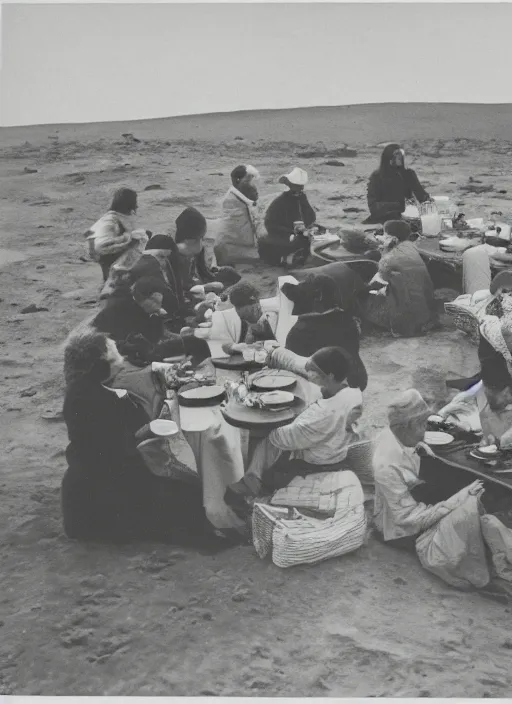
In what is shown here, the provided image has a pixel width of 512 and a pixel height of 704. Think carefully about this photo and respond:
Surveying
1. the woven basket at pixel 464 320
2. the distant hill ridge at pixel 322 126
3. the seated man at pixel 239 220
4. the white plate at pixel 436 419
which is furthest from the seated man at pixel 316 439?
the distant hill ridge at pixel 322 126

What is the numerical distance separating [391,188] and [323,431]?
213cm

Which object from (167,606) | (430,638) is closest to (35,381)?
(167,606)

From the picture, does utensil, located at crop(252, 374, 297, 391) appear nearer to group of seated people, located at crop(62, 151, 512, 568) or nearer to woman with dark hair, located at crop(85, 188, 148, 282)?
group of seated people, located at crop(62, 151, 512, 568)

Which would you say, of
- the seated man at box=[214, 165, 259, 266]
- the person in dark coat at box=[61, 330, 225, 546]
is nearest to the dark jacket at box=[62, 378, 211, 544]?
the person in dark coat at box=[61, 330, 225, 546]

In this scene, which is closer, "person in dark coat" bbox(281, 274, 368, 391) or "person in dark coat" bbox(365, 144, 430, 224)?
"person in dark coat" bbox(281, 274, 368, 391)

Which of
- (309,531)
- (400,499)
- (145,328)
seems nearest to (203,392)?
(145,328)

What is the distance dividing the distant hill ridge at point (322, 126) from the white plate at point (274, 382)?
2186mm

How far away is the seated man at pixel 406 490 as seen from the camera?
663cm

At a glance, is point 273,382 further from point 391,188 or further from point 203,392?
point 391,188

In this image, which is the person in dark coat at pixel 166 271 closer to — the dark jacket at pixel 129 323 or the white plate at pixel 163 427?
the dark jacket at pixel 129 323

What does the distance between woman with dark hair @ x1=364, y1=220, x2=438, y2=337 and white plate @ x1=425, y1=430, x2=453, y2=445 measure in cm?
96

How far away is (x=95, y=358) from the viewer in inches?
269

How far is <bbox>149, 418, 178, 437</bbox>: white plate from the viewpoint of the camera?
673 cm

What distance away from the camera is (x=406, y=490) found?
6.67 meters
